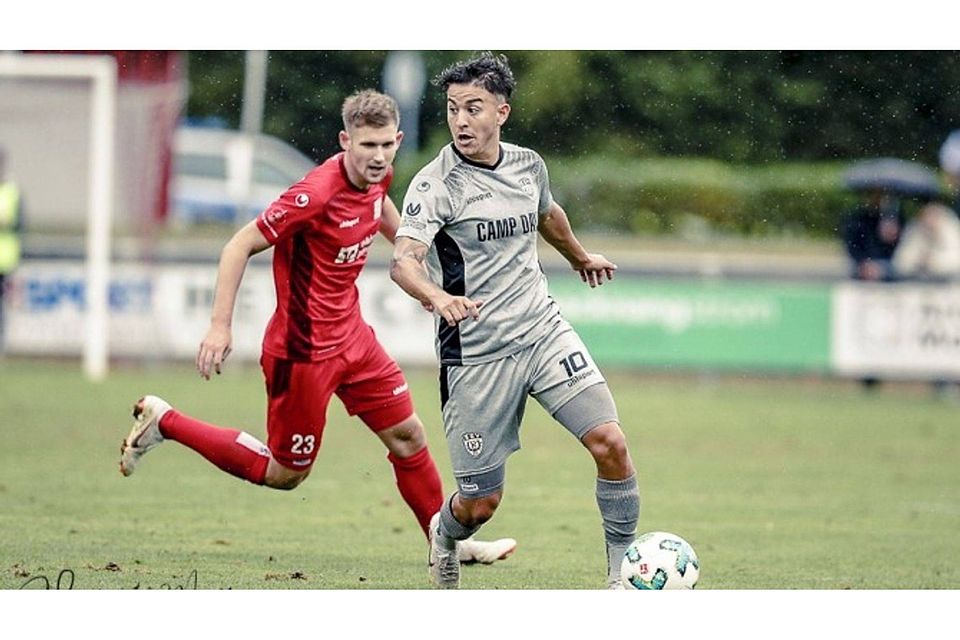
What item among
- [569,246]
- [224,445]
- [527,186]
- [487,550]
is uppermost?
[527,186]

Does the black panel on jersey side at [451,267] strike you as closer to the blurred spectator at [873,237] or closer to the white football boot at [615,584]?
the white football boot at [615,584]

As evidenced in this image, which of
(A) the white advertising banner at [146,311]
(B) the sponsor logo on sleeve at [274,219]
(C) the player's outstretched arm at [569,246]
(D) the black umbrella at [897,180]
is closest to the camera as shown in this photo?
(B) the sponsor logo on sleeve at [274,219]

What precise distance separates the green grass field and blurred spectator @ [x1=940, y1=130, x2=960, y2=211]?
17.8 feet

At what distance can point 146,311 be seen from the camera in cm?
1775

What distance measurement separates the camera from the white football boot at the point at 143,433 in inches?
298

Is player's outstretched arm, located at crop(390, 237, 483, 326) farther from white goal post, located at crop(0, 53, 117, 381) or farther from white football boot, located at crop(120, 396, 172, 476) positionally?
white goal post, located at crop(0, 53, 117, 381)

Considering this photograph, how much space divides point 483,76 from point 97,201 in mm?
11613

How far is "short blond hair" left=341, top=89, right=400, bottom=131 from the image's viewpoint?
6.71 meters

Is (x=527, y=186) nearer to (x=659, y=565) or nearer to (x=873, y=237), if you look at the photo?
(x=659, y=565)

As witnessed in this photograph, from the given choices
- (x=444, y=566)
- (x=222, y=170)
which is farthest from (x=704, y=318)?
(x=444, y=566)

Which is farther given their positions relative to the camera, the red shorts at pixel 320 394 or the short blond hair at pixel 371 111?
the red shorts at pixel 320 394

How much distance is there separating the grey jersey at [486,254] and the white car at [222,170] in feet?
50.3

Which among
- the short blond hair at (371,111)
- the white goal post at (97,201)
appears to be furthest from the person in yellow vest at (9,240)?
the short blond hair at (371,111)

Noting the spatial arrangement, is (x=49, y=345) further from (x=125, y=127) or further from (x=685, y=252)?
(x=685, y=252)
